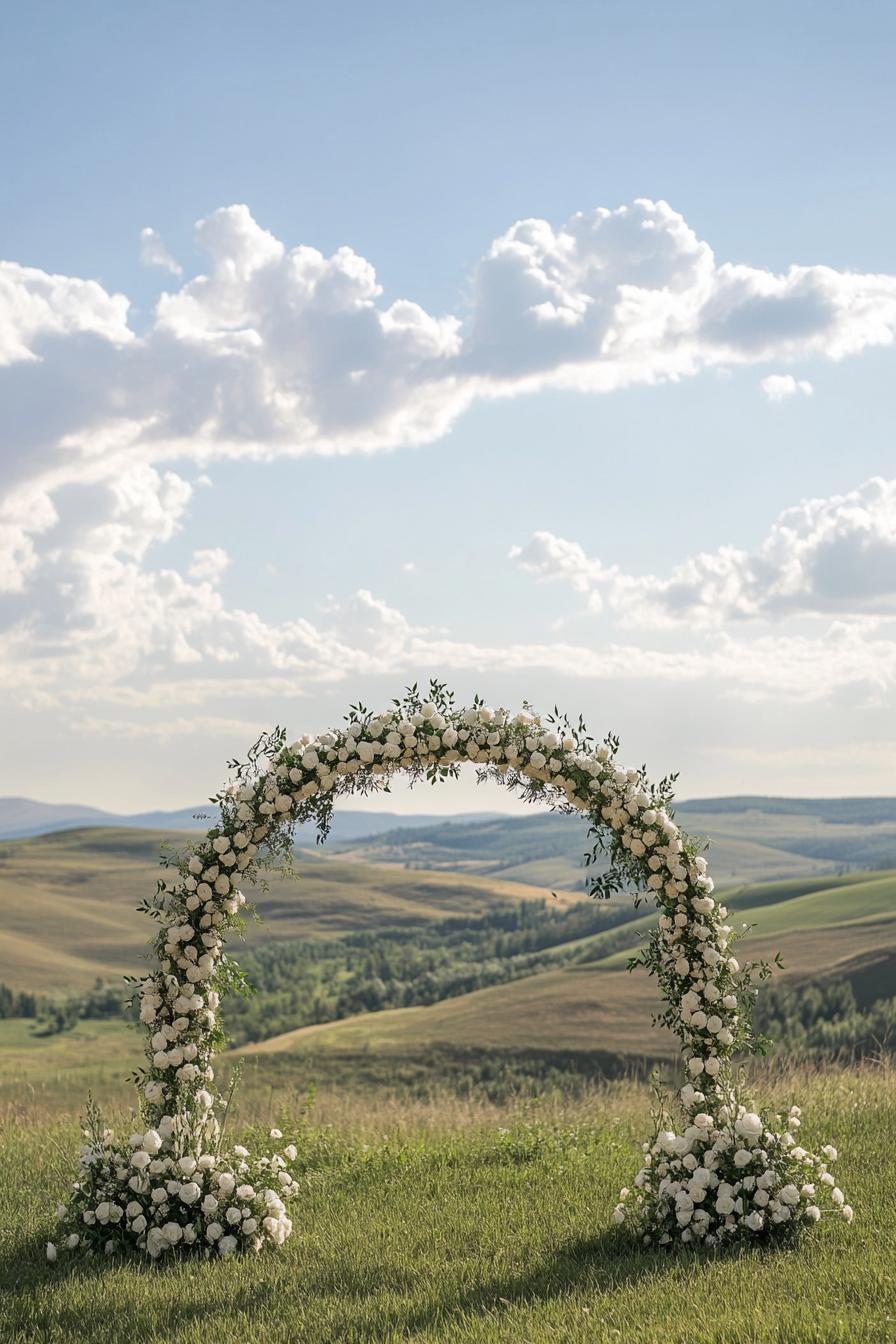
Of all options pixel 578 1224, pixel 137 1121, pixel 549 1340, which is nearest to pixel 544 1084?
pixel 137 1121

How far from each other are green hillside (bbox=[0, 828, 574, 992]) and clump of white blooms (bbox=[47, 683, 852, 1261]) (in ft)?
337

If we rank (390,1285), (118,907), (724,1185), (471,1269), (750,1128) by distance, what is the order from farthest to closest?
(118,907), (750,1128), (724,1185), (471,1269), (390,1285)

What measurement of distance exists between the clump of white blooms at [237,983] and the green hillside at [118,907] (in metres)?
103

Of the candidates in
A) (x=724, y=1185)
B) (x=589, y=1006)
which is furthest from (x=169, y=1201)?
(x=589, y=1006)

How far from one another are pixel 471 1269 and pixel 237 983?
3386 millimetres

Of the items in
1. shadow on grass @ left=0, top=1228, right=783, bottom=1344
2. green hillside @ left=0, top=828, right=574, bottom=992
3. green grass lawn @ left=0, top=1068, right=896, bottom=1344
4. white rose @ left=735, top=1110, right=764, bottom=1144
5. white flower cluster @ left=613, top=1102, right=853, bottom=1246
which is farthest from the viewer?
green hillside @ left=0, top=828, right=574, bottom=992

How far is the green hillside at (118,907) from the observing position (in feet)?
397

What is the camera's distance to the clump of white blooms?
363 inches

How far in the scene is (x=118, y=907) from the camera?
154m

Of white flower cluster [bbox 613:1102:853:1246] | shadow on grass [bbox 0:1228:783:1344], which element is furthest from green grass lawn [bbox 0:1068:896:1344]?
white flower cluster [bbox 613:1102:853:1246]

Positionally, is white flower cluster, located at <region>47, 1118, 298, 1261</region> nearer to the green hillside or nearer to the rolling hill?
the rolling hill

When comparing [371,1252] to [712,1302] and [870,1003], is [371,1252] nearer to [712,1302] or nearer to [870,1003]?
[712,1302]

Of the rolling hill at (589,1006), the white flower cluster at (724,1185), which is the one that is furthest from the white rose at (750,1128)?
the rolling hill at (589,1006)

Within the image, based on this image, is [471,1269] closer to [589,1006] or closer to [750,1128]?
[750,1128]
